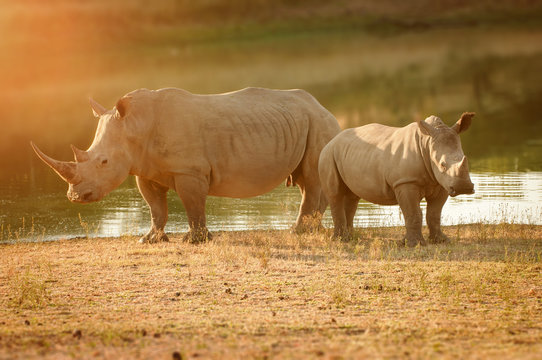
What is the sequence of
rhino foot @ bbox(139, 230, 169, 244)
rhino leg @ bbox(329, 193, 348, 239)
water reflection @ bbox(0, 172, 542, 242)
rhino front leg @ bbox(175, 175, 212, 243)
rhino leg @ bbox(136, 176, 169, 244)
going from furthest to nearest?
1. water reflection @ bbox(0, 172, 542, 242)
2. rhino leg @ bbox(136, 176, 169, 244)
3. rhino foot @ bbox(139, 230, 169, 244)
4. rhino leg @ bbox(329, 193, 348, 239)
5. rhino front leg @ bbox(175, 175, 212, 243)

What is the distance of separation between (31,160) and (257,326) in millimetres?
26138

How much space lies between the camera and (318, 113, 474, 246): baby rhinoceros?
33.4 ft

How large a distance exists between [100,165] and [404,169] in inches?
177

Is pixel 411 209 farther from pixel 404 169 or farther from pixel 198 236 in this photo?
pixel 198 236

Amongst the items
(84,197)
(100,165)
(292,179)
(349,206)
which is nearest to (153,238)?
(84,197)

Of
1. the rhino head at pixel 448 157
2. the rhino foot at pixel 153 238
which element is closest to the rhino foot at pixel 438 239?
the rhino head at pixel 448 157

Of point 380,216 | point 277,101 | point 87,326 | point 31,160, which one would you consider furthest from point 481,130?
point 87,326

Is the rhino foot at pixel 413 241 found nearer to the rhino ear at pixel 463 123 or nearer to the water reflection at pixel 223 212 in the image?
the rhino ear at pixel 463 123

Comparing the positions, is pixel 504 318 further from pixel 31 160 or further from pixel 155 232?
pixel 31 160

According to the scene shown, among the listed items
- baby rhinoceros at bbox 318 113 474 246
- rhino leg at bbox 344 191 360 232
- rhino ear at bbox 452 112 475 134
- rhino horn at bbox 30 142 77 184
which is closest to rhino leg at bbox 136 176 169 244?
rhino horn at bbox 30 142 77 184

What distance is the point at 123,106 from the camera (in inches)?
461

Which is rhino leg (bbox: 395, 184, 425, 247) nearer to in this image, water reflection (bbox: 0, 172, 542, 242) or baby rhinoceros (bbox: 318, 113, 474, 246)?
baby rhinoceros (bbox: 318, 113, 474, 246)

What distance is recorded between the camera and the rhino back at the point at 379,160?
10.7m

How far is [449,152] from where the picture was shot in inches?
400
